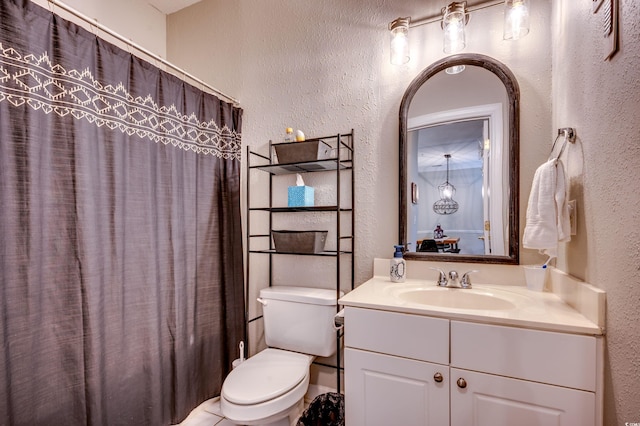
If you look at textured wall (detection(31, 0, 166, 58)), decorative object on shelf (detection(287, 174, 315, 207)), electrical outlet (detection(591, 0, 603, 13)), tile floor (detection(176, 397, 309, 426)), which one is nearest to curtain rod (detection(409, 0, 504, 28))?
electrical outlet (detection(591, 0, 603, 13))

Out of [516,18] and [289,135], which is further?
[289,135]

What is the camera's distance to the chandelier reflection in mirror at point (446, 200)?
4.90 ft

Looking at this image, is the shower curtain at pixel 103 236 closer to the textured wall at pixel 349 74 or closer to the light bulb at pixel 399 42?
the textured wall at pixel 349 74

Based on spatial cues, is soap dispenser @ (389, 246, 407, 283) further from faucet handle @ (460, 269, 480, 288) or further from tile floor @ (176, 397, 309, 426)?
tile floor @ (176, 397, 309, 426)

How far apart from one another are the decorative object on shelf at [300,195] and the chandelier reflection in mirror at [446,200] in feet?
2.29

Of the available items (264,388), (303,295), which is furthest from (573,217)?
(264,388)

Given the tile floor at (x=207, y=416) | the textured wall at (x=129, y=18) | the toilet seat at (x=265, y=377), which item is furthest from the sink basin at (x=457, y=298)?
the textured wall at (x=129, y=18)

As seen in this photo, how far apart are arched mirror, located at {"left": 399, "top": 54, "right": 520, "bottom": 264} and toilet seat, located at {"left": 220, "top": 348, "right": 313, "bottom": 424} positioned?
0.82 meters

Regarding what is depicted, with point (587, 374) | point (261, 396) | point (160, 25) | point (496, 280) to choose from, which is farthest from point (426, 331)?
point (160, 25)

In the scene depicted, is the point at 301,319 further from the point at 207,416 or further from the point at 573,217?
the point at 573,217

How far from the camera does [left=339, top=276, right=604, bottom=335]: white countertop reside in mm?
903

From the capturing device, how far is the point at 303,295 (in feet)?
5.38

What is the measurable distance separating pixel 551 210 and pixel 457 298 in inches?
20.5

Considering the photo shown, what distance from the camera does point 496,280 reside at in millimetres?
1401
